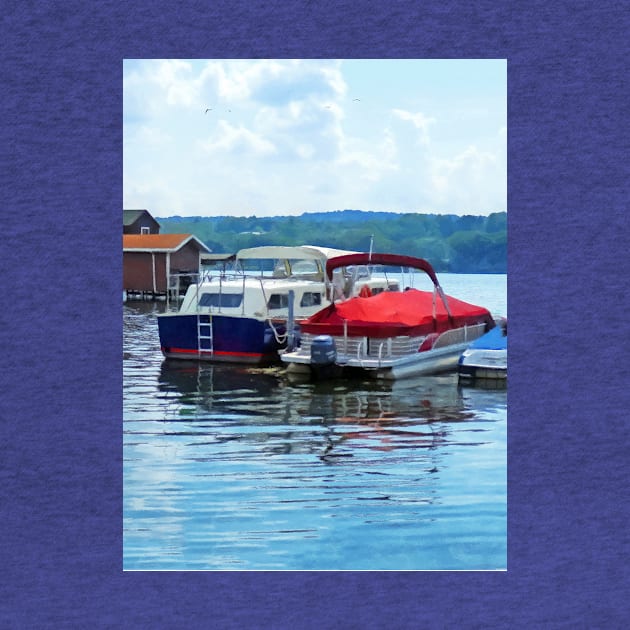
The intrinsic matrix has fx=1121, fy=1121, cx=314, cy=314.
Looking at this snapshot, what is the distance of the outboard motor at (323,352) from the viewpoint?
45.2 ft

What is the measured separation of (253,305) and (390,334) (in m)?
3.49

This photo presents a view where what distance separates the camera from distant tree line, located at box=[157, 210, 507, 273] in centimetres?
801

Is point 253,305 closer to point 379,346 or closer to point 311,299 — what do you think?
point 311,299

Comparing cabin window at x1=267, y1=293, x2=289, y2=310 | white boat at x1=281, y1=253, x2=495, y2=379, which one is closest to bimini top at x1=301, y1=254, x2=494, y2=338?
white boat at x1=281, y1=253, x2=495, y2=379

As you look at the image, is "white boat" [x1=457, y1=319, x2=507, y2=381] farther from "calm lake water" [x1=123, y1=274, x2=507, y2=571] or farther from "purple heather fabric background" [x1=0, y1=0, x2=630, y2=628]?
"purple heather fabric background" [x1=0, y1=0, x2=630, y2=628]

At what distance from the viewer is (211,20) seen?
5.09m

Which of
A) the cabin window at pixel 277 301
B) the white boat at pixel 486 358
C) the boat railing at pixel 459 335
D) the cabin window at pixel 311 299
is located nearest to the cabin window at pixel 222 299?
the cabin window at pixel 277 301

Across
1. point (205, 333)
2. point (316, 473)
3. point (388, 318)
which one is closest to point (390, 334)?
point (388, 318)
